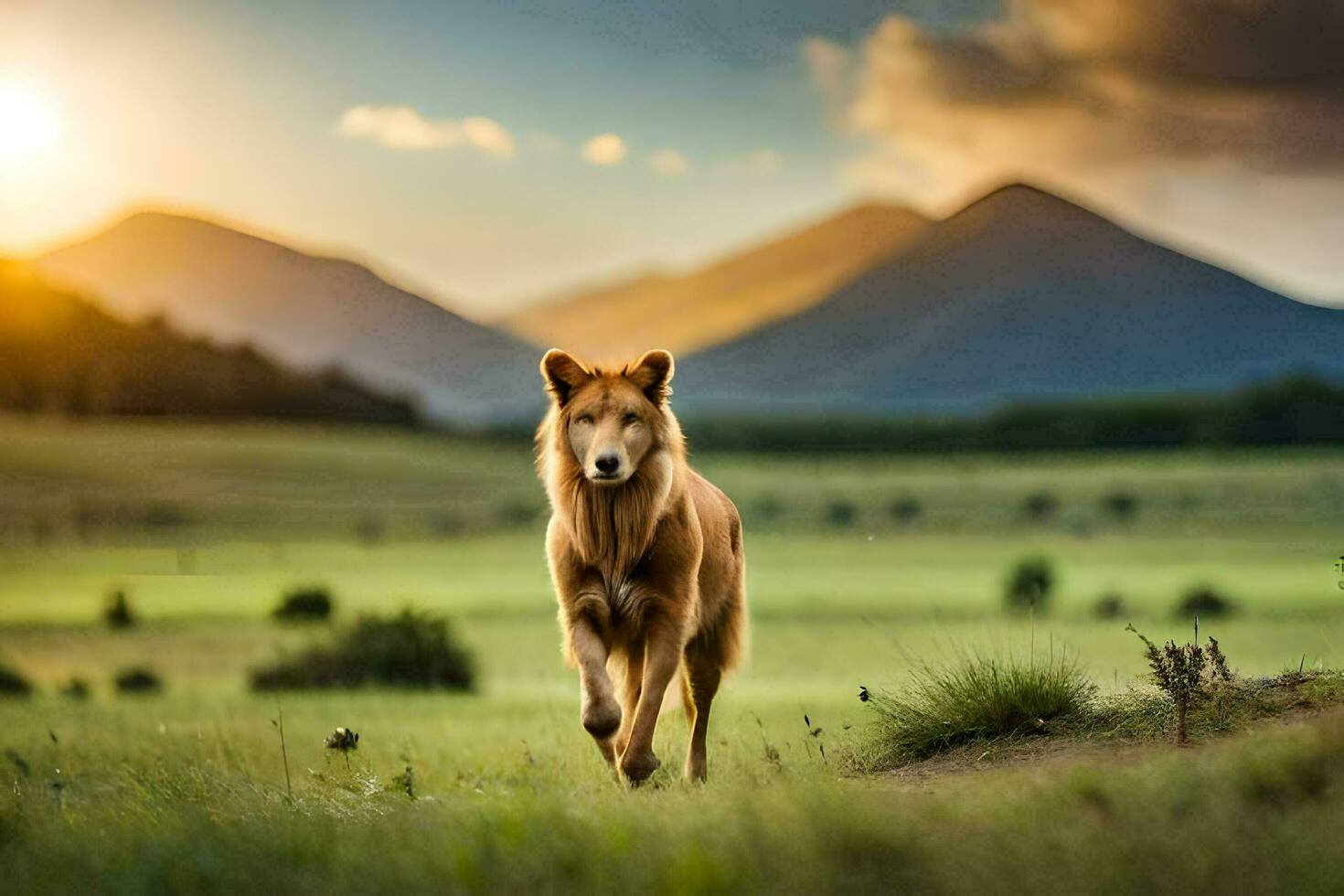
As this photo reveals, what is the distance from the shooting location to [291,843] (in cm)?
772

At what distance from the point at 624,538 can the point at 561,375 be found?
1265 millimetres

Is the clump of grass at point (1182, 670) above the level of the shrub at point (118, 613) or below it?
above

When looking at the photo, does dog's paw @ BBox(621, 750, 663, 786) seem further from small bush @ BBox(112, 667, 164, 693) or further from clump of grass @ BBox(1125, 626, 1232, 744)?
small bush @ BBox(112, 667, 164, 693)

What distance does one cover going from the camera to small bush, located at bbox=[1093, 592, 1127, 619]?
2394 inches

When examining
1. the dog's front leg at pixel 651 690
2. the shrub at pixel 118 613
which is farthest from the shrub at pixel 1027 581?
the dog's front leg at pixel 651 690

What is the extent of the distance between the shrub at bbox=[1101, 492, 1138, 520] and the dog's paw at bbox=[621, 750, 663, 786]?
119076 mm

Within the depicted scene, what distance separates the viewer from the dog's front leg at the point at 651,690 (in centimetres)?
1091

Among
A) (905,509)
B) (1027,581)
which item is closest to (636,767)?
(1027,581)

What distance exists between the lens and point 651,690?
1110cm

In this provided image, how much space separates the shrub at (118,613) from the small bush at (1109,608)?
3825cm

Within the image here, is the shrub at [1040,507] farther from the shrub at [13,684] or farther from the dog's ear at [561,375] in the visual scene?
the dog's ear at [561,375]

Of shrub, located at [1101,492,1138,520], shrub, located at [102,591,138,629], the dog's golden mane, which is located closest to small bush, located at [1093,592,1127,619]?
shrub, located at [102,591,138,629]

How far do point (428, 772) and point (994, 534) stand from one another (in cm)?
11457

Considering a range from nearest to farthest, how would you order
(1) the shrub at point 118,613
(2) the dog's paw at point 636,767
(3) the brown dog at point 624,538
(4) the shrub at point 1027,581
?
(2) the dog's paw at point 636,767
(3) the brown dog at point 624,538
(4) the shrub at point 1027,581
(1) the shrub at point 118,613
